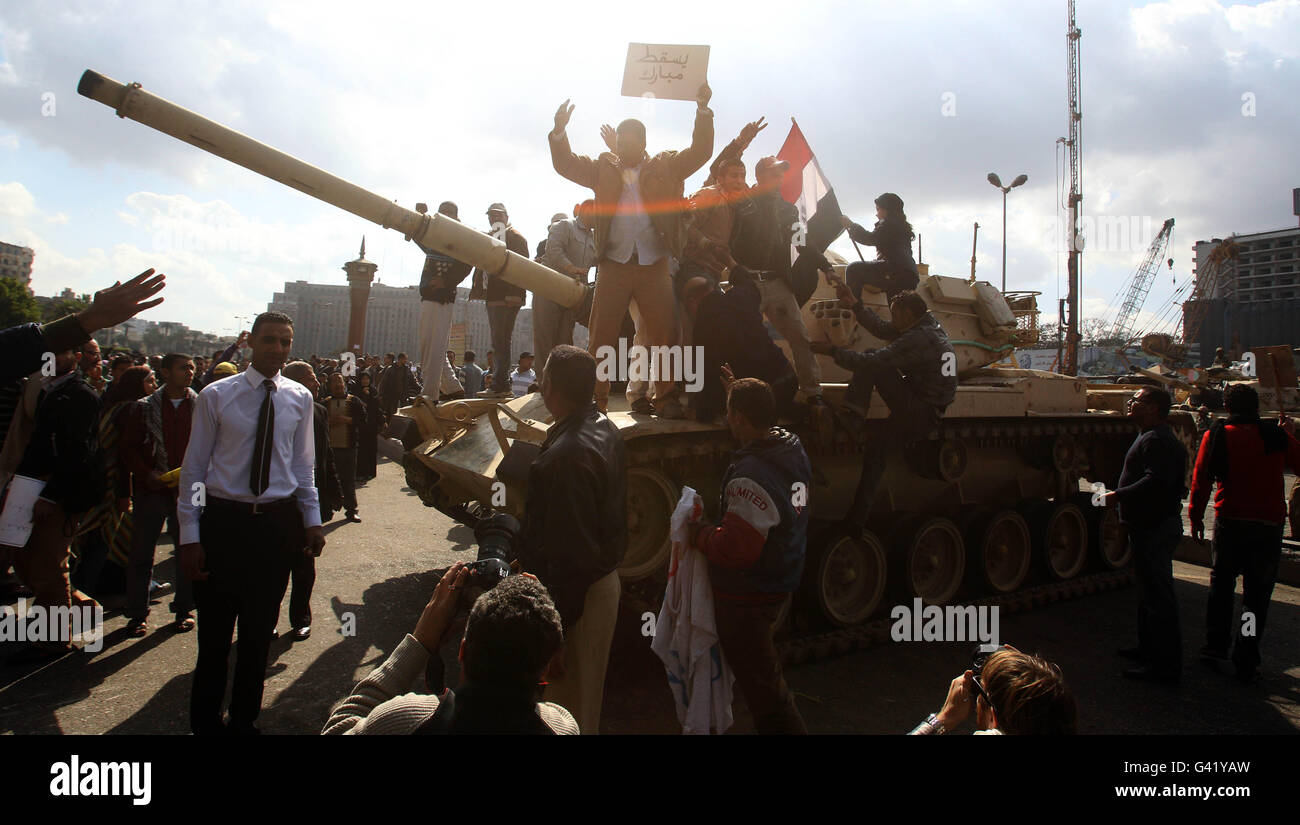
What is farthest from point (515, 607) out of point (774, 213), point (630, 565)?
point (774, 213)

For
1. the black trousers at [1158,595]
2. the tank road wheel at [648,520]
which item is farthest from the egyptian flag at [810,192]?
the black trousers at [1158,595]

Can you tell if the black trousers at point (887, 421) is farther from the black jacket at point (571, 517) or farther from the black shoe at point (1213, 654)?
the black jacket at point (571, 517)

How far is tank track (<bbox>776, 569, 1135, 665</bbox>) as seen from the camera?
5445 millimetres

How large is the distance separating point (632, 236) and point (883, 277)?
8.38 ft

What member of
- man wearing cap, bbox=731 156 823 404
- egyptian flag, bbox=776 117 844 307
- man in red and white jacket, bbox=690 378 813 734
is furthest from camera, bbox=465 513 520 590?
egyptian flag, bbox=776 117 844 307

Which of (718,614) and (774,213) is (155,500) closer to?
(718,614)

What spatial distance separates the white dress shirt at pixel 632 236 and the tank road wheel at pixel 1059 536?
5.04 m

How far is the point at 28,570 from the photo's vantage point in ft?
15.7

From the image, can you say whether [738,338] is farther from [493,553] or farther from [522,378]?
[522,378]

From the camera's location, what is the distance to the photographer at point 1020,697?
1.92 metres

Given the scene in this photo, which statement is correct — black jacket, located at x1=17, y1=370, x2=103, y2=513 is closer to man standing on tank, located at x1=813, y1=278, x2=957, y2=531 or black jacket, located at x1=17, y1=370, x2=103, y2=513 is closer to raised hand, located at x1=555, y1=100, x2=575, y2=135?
raised hand, located at x1=555, y1=100, x2=575, y2=135

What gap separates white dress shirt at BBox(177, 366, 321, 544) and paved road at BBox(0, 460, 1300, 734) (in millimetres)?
1551
